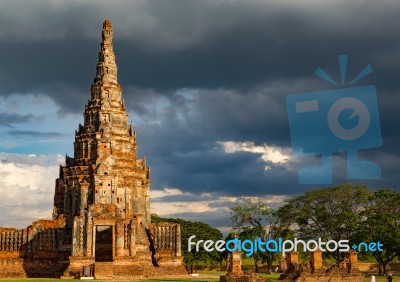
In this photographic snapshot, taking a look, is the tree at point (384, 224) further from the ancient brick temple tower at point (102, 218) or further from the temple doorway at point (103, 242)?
the temple doorway at point (103, 242)

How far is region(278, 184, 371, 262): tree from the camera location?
73000 mm

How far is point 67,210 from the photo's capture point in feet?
236

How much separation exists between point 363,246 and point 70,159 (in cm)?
3841

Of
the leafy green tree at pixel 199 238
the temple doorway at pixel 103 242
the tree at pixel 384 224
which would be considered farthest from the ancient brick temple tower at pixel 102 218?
the tree at pixel 384 224

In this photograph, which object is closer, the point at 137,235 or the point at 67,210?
the point at 137,235

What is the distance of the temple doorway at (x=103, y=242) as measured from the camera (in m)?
64.4

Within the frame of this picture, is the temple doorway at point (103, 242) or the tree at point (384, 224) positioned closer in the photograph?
the temple doorway at point (103, 242)

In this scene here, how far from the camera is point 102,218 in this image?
61.6m

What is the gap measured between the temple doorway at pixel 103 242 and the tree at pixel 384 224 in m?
30.6

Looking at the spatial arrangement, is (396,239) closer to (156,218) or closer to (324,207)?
(324,207)

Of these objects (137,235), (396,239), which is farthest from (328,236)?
(137,235)

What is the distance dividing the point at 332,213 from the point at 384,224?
7.04 m

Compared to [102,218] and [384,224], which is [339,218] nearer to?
[384,224]

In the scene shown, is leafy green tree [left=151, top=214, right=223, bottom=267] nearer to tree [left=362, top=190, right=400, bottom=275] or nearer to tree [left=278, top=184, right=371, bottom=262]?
tree [left=278, top=184, right=371, bottom=262]
